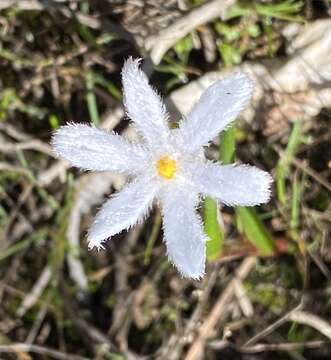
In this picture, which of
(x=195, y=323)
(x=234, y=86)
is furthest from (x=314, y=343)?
(x=234, y=86)

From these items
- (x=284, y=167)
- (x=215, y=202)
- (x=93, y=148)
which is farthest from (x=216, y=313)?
(x=93, y=148)

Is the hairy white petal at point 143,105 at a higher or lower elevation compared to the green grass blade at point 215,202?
higher

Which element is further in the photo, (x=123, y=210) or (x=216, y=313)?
(x=216, y=313)

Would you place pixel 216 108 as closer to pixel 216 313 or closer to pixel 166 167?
pixel 166 167

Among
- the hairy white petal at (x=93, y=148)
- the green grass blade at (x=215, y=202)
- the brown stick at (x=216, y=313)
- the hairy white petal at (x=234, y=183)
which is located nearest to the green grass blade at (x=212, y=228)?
the green grass blade at (x=215, y=202)

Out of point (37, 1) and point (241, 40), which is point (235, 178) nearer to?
point (241, 40)

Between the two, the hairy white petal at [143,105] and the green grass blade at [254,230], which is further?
the green grass blade at [254,230]

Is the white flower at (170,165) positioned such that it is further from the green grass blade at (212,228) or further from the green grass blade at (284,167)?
the green grass blade at (284,167)

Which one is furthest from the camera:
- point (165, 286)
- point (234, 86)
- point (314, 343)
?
point (165, 286)
